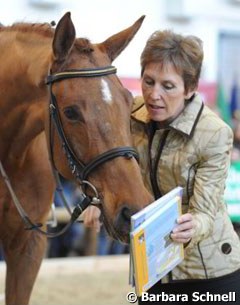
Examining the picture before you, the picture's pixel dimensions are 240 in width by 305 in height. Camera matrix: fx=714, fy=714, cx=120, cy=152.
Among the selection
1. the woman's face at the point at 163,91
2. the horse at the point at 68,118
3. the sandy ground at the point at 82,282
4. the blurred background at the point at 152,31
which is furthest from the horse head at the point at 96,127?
the blurred background at the point at 152,31

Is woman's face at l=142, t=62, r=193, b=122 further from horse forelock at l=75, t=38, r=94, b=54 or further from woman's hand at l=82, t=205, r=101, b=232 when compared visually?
woman's hand at l=82, t=205, r=101, b=232

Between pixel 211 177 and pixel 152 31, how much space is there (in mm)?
6011

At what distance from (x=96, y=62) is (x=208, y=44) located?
6713 mm

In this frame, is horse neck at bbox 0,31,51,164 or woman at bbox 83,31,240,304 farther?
horse neck at bbox 0,31,51,164

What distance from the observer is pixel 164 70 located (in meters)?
2.25

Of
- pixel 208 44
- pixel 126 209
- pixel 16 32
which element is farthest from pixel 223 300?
pixel 208 44

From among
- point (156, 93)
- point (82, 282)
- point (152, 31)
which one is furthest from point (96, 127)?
point (152, 31)

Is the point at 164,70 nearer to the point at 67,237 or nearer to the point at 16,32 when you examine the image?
the point at 16,32

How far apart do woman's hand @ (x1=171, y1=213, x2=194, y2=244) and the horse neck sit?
0.64 metres

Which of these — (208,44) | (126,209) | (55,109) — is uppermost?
(55,109)

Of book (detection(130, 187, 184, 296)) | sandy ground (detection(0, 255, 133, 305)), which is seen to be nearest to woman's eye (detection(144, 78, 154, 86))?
book (detection(130, 187, 184, 296))

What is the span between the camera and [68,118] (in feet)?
7.18

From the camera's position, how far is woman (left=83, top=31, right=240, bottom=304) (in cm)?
225

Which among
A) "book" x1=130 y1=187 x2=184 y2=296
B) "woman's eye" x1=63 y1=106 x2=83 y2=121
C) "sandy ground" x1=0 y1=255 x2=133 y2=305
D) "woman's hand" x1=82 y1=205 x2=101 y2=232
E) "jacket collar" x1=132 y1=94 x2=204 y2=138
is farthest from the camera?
"sandy ground" x1=0 y1=255 x2=133 y2=305
